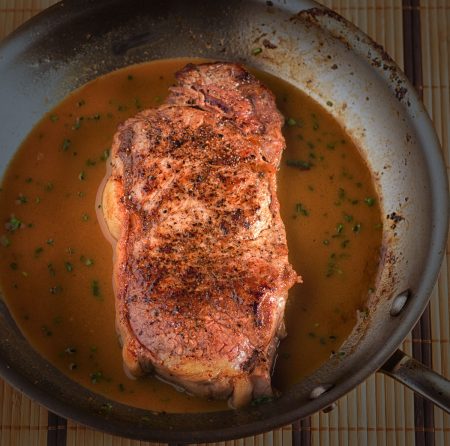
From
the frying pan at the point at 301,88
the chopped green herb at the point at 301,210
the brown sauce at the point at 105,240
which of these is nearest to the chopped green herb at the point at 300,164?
the brown sauce at the point at 105,240

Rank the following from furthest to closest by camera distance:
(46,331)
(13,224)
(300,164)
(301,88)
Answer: (301,88)
(300,164)
(13,224)
(46,331)

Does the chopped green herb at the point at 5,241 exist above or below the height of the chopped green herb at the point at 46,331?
above

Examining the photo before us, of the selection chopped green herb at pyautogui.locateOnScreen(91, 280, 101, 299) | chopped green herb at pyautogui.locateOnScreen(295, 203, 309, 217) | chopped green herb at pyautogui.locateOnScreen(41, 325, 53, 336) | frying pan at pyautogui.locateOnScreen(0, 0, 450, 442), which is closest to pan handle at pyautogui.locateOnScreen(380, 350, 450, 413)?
frying pan at pyautogui.locateOnScreen(0, 0, 450, 442)

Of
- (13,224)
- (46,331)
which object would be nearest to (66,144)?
(13,224)

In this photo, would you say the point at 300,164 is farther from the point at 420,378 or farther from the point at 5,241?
the point at 5,241

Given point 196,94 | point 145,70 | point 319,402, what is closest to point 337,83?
point 196,94

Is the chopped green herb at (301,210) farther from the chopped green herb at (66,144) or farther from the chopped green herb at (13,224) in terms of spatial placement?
the chopped green herb at (13,224)

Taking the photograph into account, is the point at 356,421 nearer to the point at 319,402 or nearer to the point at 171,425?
the point at 319,402
